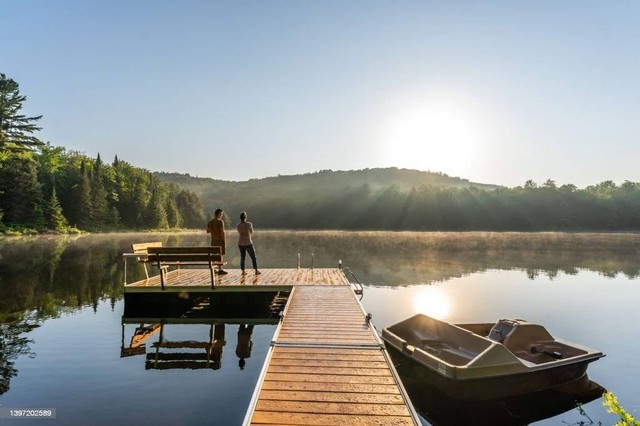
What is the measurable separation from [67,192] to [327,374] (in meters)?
104

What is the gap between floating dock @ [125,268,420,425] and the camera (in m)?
6.02

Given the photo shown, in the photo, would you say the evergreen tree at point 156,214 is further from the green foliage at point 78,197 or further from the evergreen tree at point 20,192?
the evergreen tree at point 20,192

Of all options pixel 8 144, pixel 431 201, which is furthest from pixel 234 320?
pixel 431 201

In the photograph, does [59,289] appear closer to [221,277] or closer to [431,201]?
[221,277]

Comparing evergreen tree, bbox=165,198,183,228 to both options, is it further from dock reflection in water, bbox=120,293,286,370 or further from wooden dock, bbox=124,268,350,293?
dock reflection in water, bbox=120,293,286,370

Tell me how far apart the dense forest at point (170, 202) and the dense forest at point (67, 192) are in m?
0.19

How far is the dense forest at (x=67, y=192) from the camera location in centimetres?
7612

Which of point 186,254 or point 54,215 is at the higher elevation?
point 54,215

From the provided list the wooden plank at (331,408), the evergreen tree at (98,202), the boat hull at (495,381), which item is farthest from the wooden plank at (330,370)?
the evergreen tree at (98,202)

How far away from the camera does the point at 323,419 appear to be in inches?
233

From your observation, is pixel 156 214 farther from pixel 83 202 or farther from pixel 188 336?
pixel 188 336

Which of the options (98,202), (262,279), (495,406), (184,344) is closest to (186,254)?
(262,279)

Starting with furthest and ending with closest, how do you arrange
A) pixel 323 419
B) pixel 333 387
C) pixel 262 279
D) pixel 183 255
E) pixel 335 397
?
pixel 262 279 → pixel 183 255 → pixel 333 387 → pixel 335 397 → pixel 323 419

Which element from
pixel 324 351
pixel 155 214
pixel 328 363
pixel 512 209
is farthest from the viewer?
pixel 512 209
